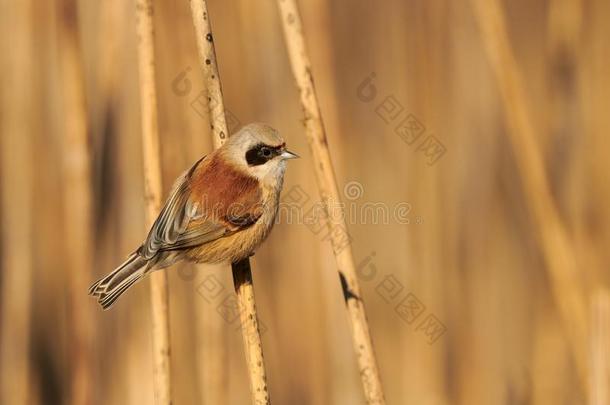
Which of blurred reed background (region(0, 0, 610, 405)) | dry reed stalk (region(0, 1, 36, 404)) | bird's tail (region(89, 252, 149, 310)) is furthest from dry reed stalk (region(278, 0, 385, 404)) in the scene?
dry reed stalk (region(0, 1, 36, 404))

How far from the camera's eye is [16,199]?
340 cm

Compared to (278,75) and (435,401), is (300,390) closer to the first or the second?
(435,401)

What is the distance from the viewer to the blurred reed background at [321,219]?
3.14m

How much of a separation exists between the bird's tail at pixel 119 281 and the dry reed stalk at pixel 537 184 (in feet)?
4.90

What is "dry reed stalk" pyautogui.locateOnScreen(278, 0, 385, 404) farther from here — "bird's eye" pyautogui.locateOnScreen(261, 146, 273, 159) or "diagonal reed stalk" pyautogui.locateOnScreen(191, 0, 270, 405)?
"bird's eye" pyautogui.locateOnScreen(261, 146, 273, 159)

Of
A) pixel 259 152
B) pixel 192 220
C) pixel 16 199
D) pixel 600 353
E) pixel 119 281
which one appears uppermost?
pixel 16 199

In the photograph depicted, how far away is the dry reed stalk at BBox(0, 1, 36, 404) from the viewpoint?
3.23 m

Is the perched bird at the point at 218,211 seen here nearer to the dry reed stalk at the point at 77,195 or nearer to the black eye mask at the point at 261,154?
the black eye mask at the point at 261,154

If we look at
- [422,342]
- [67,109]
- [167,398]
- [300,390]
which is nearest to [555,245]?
[422,342]

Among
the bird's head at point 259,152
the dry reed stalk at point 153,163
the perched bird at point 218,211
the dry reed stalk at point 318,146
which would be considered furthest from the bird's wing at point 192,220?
the dry reed stalk at point 318,146

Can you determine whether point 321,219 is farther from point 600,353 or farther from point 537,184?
point 600,353

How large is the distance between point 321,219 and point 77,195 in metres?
1.04

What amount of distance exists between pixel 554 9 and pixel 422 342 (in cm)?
162

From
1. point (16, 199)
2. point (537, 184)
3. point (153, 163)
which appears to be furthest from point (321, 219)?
point (16, 199)
